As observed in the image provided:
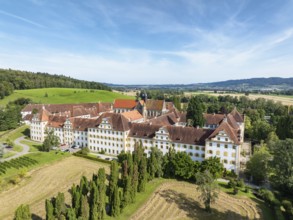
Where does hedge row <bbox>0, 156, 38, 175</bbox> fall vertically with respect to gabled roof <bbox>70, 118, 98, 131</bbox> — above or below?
below

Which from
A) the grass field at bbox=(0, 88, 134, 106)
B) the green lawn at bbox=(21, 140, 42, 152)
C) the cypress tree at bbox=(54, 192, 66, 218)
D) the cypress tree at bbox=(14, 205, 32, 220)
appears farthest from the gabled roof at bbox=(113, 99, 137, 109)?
the cypress tree at bbox=(14, 205, 32, 220)

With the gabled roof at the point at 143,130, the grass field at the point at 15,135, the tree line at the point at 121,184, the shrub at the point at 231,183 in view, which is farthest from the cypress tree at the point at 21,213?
the grass field at the point at 15,135

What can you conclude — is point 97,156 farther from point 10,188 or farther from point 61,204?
point 61,204

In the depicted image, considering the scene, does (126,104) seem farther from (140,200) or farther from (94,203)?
(94,203)

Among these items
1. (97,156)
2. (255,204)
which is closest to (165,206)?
(255,204)

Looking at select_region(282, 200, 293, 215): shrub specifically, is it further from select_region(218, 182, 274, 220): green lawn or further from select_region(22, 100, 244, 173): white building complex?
select_region(22, 100, 244, 173): white building complex

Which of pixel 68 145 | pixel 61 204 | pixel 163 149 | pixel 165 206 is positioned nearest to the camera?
pixel 61 204

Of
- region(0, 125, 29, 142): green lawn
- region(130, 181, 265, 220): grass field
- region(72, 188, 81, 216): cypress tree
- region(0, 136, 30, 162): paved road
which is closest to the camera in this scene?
region(72, 188, 81, 216): cypress tree
